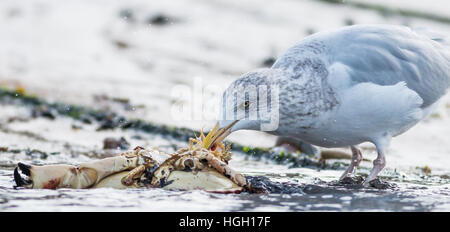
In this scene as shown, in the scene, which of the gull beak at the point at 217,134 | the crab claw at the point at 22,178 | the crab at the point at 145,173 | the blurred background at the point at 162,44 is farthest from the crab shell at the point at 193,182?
the blurred background at the point at 162,44

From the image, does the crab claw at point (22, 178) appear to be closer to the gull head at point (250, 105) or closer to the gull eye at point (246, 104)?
the gull head at point (250, 105)

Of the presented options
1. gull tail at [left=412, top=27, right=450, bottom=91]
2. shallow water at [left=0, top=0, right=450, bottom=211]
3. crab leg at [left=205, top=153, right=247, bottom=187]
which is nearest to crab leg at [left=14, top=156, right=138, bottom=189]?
shallow water at [left=0, top=0, right=450, bottom=211]

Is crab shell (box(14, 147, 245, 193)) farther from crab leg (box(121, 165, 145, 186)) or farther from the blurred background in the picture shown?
the blurred background

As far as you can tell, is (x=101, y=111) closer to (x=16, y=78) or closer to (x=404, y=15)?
(x=16, y=78)

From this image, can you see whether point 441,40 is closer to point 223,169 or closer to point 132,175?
point 223,169

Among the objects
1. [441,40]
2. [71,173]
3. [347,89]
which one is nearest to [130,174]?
[71,173]
